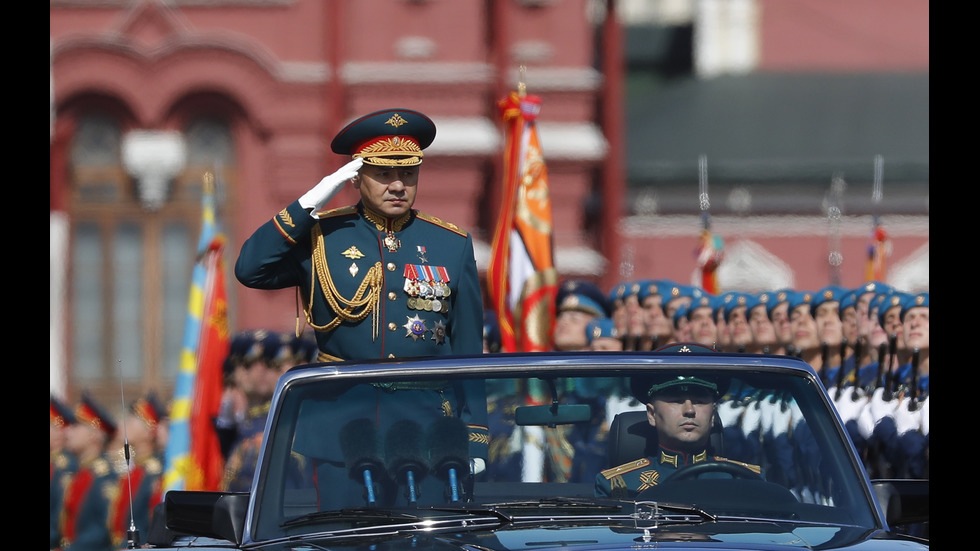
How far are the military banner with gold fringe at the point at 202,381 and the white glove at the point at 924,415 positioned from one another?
3487 millimetres

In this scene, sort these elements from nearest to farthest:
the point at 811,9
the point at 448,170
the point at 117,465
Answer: the point at 117,465 < the point at 448,170 < the point at 811,9

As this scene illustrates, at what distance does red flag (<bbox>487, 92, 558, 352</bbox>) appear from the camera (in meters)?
9.06

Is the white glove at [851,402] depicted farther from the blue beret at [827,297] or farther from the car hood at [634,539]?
the car hood at [634,539]

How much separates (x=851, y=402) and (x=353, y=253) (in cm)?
342

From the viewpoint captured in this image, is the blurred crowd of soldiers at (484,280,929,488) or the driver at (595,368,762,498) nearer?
the driver at (595,368,762,498)

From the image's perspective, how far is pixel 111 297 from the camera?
1758 centimetres

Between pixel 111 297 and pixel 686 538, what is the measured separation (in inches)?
571

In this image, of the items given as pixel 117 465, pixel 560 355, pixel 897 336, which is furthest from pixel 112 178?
pixel 560 355

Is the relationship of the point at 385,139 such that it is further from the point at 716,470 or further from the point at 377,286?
the point at 716,470

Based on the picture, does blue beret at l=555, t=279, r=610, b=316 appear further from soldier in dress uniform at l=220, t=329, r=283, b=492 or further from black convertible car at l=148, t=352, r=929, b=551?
black convertible car at l=148, t=352, r=929, b=551

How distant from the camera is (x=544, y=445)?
4105 millimetres

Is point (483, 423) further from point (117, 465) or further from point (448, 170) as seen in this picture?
point (448, 170)

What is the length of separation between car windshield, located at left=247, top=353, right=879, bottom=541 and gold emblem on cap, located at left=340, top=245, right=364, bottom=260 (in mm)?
1304

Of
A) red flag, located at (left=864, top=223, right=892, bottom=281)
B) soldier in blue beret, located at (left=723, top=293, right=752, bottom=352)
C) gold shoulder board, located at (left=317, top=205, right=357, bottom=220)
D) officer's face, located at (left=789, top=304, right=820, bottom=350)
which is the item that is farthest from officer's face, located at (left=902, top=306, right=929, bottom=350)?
gold shoulder board, located at (left=317, top=205, right=357, bottom=220)
